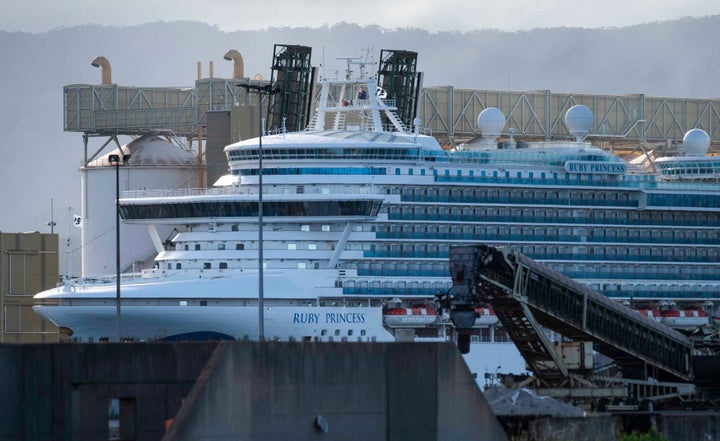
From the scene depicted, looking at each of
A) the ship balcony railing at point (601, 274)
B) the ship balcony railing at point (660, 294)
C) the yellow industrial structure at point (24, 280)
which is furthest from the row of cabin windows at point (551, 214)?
the yellow industrial structure at point (24, 280)

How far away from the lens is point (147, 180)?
367 ft

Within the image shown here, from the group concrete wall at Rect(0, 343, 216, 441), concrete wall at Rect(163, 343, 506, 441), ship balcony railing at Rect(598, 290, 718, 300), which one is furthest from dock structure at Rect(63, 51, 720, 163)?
concrete wall at Rect(163, 343, 506, 441)

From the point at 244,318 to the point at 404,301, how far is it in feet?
27.0

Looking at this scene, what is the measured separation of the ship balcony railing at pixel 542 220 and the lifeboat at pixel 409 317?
4686mm

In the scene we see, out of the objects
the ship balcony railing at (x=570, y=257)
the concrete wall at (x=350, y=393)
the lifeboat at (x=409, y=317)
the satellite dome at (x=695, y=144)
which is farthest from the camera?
the satellite dome at (x=695, y=144)

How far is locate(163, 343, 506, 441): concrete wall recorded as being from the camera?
1291 inches

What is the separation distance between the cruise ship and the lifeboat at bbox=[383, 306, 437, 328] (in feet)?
0.26

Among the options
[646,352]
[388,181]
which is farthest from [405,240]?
[646,352]

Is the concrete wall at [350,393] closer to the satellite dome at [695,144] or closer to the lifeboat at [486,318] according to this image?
the lifeboat at [486,318]

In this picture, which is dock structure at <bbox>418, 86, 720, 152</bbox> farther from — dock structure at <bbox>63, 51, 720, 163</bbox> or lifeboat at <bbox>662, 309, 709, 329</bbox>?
lifeboat at <bbox>662, 309, 709, 329</bbox>

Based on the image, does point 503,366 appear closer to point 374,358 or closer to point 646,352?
point 646,352

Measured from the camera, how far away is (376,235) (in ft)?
270

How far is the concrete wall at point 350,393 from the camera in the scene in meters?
32.8

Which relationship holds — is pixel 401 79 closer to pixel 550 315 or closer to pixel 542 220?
pixel 542 220
